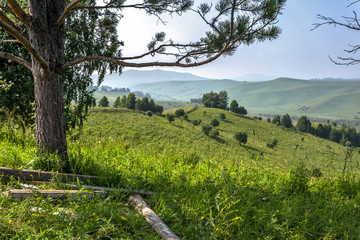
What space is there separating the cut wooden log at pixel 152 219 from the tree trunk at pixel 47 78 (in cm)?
168

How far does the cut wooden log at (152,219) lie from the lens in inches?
85.9

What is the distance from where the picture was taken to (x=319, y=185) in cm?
423

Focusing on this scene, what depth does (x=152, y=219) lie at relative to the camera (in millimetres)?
2416

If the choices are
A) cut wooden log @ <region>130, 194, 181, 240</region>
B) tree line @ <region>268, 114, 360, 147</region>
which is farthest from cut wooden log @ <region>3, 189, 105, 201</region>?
tree line @ <region>268, 114, 360, 147</region>

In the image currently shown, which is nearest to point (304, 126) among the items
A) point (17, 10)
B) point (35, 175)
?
point (35, 175)

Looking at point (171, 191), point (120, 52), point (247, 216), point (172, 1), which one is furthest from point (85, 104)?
point (247, 216)

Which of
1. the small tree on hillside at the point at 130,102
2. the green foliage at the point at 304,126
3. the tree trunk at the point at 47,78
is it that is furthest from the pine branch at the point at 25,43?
the green foliage at the point at 304,126

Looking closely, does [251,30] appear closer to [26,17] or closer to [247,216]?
[247,216]

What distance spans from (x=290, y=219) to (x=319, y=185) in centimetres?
197

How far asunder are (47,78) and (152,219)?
117 inches

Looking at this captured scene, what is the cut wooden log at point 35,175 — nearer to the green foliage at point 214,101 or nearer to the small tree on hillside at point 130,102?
the small tree on hillside at point 130,102

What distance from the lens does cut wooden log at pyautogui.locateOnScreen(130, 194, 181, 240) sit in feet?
7.16

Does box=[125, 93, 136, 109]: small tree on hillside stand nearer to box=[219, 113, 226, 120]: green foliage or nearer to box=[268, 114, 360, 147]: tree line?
box=[219, 113, 226, 120]: green foliage

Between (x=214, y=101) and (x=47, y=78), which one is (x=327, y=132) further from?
(x=47, y=78)
